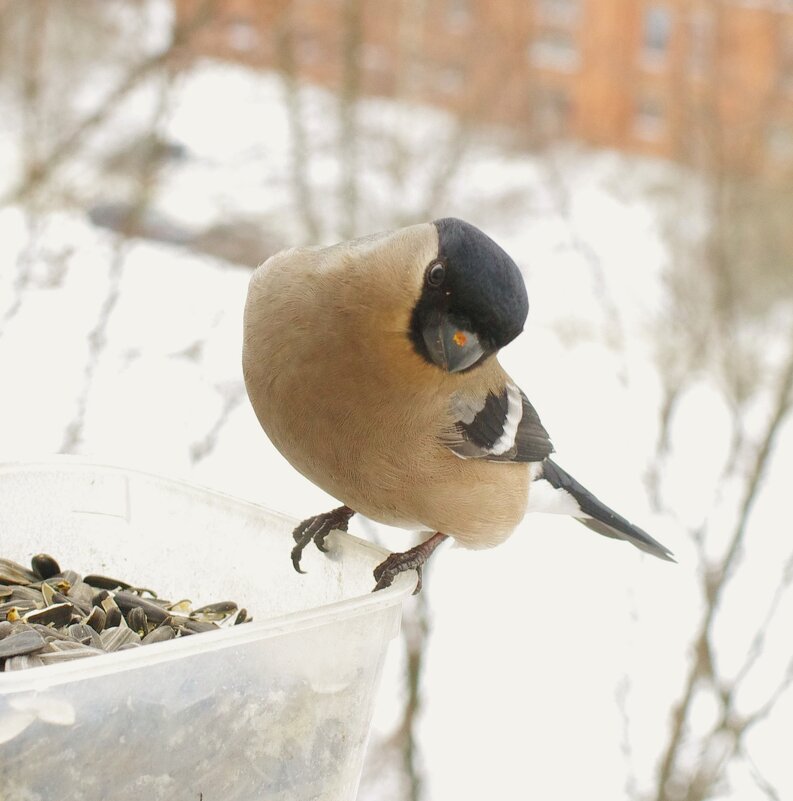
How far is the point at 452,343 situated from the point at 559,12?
2540 mm

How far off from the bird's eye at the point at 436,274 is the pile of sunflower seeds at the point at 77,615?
40cm

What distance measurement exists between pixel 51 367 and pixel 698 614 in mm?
2269

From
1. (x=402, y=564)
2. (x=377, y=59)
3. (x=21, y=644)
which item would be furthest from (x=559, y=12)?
(x=21, y=644)

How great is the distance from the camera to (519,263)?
3.37m

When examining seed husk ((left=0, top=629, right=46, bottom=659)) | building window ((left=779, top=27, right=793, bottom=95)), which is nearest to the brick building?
building window ((left=779, top=27, right=793, bottom=95))

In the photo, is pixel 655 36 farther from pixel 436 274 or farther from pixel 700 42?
pixel 436 274

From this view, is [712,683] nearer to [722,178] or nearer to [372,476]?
[722,178]

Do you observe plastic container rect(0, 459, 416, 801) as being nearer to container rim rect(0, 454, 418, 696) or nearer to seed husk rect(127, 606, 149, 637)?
container rim rect(0, 454, 418, 696)

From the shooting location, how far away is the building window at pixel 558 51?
330 centimetres

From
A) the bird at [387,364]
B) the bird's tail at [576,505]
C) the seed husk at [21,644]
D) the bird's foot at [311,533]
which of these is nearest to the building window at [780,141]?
the bird's tail at [576,505]

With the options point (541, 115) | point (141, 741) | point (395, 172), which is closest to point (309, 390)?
point (141, 741)

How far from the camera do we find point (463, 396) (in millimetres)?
1325

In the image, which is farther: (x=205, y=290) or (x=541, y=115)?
(x=541, y=115)

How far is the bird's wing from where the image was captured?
1.31 metres
